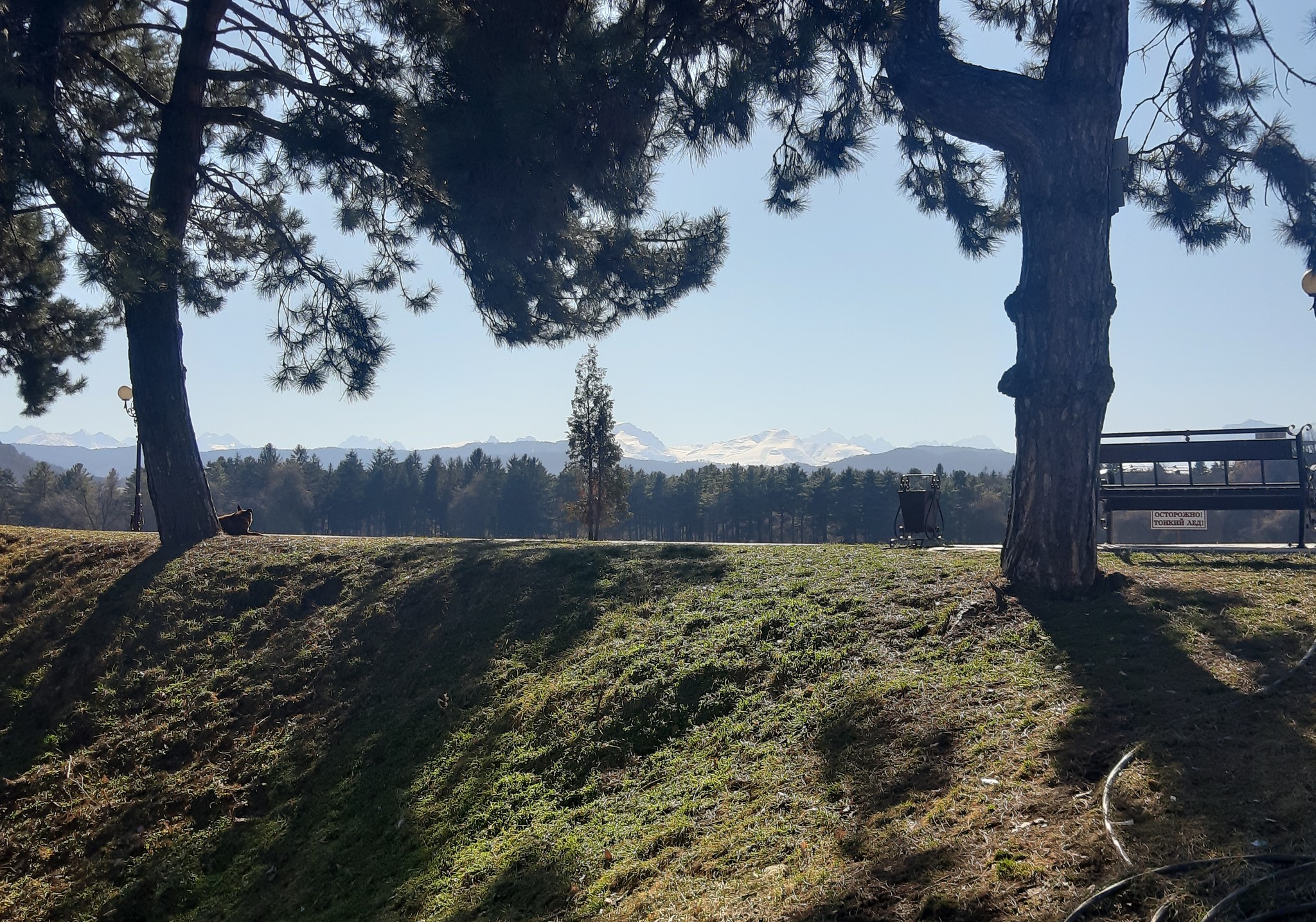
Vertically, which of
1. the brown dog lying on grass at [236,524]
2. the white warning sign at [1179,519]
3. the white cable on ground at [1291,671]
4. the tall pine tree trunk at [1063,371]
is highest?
the tall pine tree trunk at [1063,371]

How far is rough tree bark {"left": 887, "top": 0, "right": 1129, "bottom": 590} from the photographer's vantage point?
21.9 ft

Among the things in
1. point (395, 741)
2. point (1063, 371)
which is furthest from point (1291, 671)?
point (395, 741)

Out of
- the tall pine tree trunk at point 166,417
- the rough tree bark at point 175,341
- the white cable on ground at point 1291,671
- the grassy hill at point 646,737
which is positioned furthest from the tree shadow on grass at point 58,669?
the white cable on ground at point 1291,671

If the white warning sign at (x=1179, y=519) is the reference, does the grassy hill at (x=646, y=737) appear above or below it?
below

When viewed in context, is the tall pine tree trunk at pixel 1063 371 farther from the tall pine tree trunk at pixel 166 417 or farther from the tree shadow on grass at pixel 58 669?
the tall pine tree trunk at pixel 166 417

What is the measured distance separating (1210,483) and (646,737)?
27.7 ft

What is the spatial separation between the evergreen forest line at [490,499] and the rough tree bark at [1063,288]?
157ft

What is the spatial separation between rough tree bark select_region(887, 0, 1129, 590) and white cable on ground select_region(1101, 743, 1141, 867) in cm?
281

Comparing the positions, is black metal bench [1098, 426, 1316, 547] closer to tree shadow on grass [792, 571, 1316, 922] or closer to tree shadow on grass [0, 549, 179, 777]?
tree shadow on grass [792, 571, 1316, 922]

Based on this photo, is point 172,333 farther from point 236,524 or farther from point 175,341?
point 236,524

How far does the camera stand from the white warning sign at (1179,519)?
8.93 m

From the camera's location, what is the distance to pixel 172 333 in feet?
40.6

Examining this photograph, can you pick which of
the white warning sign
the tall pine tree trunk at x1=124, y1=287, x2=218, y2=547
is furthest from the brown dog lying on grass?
the white warning sign

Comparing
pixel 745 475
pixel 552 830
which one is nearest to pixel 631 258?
pixel 552 830
